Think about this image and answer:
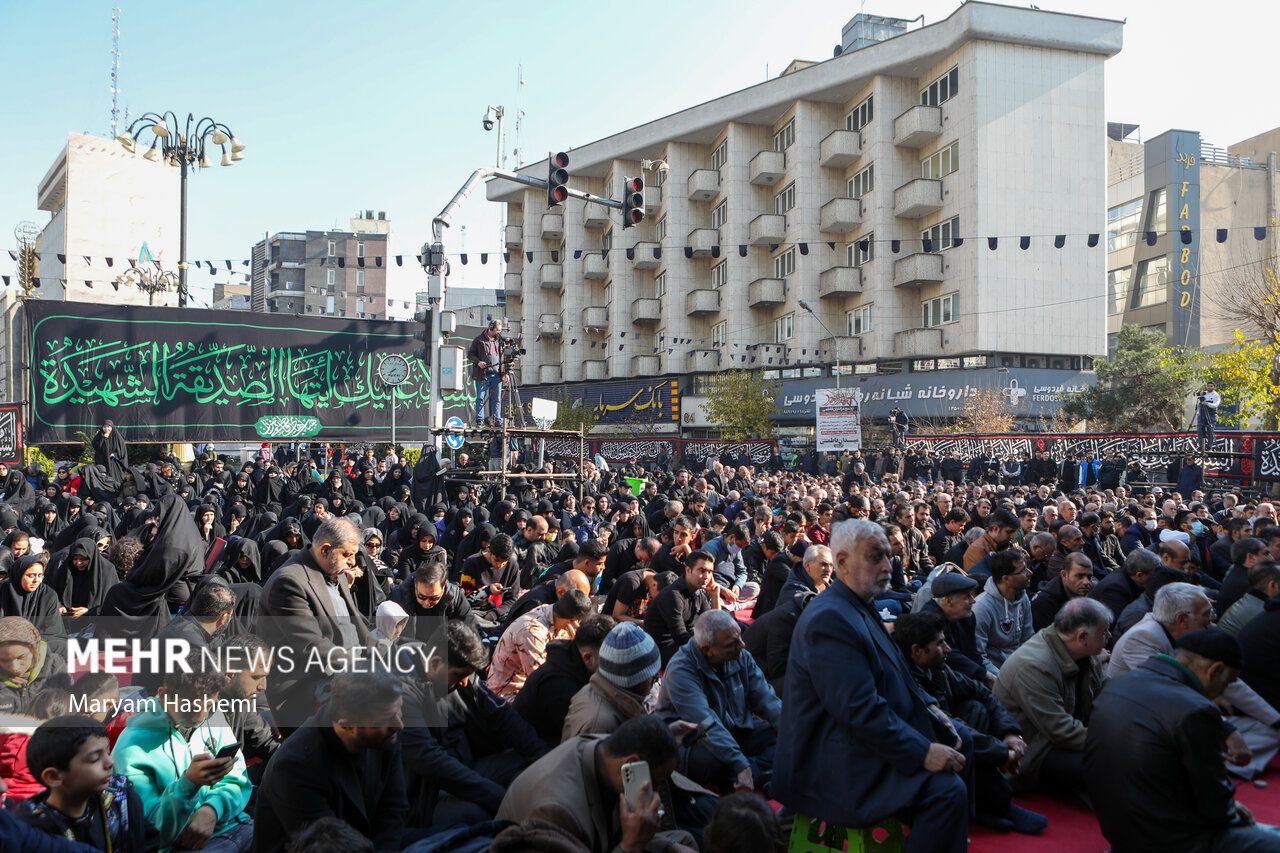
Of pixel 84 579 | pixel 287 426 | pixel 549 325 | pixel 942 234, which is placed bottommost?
pixel 84 579

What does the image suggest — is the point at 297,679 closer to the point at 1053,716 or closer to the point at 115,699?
the point at 115,699

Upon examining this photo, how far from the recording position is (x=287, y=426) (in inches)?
833

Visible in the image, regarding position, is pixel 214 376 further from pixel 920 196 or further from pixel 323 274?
pixel 323 274

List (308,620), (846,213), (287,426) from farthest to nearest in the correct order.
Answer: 1. (846,213)
2. (287,426)
3. (308,620)

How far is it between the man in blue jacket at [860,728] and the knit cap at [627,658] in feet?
2.07

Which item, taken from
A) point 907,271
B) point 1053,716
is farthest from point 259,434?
point 907,271

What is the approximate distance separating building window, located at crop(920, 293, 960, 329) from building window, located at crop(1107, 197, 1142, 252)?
16.4 m

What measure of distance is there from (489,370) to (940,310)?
87.0 feet

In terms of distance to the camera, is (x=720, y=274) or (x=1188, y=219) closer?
(x=1188, y=219)

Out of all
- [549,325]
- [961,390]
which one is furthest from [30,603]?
[549,325]

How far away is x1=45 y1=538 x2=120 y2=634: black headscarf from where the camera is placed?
7016mm

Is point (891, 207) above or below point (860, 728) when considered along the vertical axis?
above

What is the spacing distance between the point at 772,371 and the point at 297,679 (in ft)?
123

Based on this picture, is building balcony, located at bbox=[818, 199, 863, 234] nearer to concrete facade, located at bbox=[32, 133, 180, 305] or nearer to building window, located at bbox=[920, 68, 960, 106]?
building window, located at bbox=[920, 68, 960, 106]
